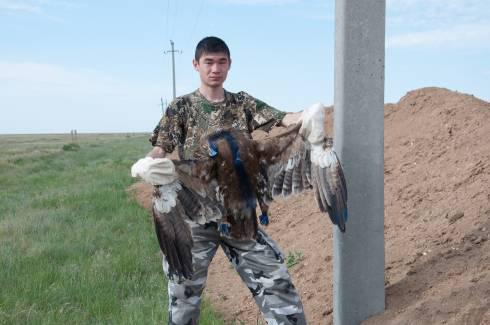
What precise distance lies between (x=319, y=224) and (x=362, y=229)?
291 centimetres

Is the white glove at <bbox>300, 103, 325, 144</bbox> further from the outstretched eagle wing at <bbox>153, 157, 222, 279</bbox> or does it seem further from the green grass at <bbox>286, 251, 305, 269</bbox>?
the green grass at <bbox>286, 251, 305, 269</bbox>

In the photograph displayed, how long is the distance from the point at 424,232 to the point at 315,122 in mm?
1781

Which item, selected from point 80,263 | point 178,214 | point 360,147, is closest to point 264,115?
point 360,147

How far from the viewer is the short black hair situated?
3.35 meters

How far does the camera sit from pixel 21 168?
23453 mm

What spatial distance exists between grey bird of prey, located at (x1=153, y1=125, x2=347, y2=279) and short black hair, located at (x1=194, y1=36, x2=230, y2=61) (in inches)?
18.7

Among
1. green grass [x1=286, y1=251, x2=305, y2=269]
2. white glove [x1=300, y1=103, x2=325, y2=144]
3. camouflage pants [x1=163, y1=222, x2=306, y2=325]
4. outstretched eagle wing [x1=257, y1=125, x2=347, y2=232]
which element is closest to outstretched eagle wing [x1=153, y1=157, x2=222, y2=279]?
camouflage pants [x1=163, y1=222, x2=306, y2=325]

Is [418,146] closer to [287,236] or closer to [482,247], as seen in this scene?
[287,236]

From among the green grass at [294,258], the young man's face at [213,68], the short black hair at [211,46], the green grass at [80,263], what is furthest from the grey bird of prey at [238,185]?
the green grass at [294,258]

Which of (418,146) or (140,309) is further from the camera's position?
(418,146)

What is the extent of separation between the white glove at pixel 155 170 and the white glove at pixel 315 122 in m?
0.80

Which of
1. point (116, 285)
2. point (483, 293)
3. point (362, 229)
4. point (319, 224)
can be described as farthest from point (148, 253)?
point (483, 293)

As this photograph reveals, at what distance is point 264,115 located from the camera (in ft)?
11.4

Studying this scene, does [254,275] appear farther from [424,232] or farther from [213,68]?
[424,232]
